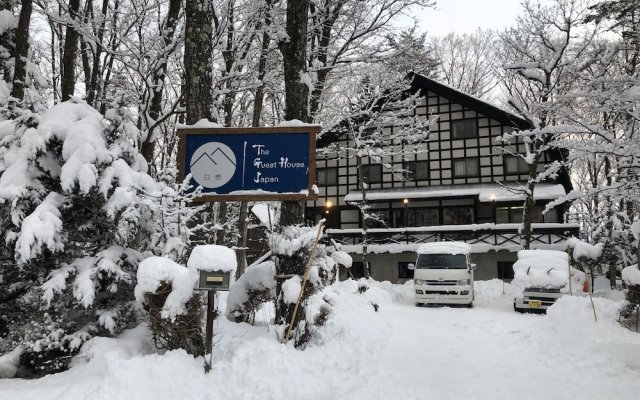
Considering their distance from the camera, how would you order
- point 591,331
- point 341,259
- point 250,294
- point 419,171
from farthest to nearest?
point 419,171 → point 341,259 → point 591,331 → point 250,294

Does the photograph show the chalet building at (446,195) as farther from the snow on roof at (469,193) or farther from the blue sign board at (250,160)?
the blue sign board at (250,160)

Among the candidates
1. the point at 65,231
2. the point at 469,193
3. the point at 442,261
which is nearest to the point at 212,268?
the point at 65,231

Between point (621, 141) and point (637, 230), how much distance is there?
3.27 m

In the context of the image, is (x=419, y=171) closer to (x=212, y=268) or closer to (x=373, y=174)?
(x=373, y=174)

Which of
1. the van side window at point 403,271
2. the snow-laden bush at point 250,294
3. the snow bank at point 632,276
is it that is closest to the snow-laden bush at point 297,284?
the snow-laden bush at point 250,294

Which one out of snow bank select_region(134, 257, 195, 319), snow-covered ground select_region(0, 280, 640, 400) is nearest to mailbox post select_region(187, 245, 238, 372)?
snow bank select_region(134, 257, 195, 319)

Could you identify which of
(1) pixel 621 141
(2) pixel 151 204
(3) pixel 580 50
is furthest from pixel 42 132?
(3) pixel 580 50

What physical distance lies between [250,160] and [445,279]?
1100 cm

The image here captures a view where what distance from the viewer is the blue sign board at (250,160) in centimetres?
673

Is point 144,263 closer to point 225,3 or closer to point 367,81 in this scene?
point 225,3

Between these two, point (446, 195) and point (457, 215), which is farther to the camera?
point (457, 215)

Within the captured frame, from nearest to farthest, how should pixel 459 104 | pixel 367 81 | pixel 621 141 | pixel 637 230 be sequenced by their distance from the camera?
1. pixel 621 141
2. pixel 637 230
3. pixel 367 81
4. pixel 459 104

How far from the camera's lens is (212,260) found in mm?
5527

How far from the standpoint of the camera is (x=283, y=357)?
613 centimetres
